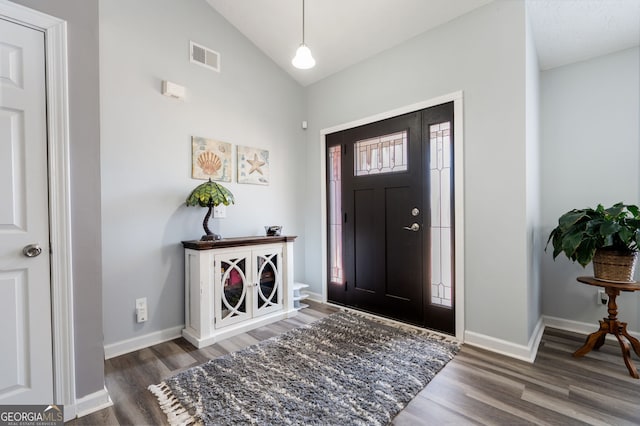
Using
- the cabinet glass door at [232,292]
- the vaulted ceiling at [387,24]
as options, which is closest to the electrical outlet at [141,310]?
the cabinet glass door at [232,292]

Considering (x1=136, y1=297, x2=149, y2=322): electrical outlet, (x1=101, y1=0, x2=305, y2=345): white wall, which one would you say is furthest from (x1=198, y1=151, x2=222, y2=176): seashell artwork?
(x1=136, y1=297, x2=149, y2=322): electrical outlet

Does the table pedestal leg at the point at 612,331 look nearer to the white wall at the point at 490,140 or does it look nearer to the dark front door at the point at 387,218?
the white wall at the point at 490,140

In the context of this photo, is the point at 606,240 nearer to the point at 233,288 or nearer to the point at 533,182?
the point at 533,182

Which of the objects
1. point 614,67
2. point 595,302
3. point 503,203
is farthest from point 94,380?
point 614,67

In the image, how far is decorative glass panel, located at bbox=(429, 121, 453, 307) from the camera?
2678 millimetres

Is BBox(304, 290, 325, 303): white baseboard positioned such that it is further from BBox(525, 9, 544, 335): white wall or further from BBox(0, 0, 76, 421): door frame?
BBox(0, 0, 76, 421): door frame

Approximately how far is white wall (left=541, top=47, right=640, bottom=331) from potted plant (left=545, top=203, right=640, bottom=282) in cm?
69

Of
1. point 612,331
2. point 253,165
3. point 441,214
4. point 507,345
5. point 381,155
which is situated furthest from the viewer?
point 253,165

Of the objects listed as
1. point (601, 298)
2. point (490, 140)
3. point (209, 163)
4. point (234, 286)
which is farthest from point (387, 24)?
point (601, 298)

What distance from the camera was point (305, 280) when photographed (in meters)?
3.98

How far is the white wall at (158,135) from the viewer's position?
234 centimetres

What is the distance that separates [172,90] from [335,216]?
7.33ft

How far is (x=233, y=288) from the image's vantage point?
275cm

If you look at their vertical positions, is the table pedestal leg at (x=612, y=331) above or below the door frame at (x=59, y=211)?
below
